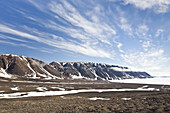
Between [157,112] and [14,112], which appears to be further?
[14,112]

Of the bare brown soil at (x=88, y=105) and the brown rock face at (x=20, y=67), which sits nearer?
the bare brown soil at (x=88, y=105)

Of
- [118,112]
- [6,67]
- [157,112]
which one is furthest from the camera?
[6,67]

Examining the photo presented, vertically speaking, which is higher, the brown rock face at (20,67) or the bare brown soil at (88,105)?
the brown rock face at (20,67)

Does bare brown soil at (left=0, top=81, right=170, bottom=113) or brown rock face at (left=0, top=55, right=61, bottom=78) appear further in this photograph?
brown rock face at (left=0, top=55, right=61, bottom=78)

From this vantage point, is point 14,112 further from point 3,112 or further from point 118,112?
point 118,112

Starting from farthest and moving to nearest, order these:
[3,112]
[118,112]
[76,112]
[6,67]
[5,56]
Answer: [5,56]
[6,67]
[3,112]
[76,112]
[118,112]

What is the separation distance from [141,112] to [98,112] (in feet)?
15.7

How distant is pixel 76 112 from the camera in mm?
16031

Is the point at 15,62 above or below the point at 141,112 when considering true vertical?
above

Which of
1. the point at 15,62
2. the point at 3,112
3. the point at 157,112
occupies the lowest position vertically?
the point at 3,112

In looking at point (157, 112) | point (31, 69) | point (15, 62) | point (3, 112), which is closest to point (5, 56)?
point (15, 62)

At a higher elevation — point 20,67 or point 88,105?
point 20,67

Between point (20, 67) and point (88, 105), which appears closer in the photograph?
point (88, 105)

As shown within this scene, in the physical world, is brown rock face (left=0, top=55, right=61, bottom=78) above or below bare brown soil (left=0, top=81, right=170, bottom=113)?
above
